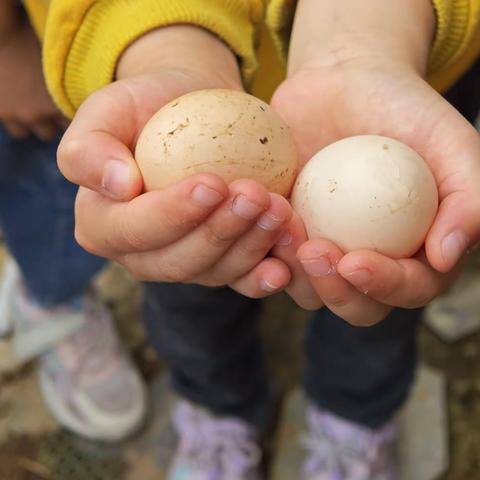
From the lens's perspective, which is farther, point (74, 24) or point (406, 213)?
point (74, 24)

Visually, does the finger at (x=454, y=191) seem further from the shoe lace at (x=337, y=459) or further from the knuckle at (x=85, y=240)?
the shoe lace at (x=337, y=459)

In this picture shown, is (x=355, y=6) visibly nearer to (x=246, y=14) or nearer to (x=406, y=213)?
(x=246, y=14)

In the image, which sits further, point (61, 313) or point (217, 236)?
point (61, 313)

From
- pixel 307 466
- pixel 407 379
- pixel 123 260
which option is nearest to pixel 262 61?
pixel 123 260

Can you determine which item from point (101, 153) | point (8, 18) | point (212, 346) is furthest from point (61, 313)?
point (101, 153)

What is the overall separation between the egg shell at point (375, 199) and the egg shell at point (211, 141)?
0.22 ft

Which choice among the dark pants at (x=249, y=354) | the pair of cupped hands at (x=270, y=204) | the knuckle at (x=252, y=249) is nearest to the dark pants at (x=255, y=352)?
the dark pants at (x=249, y=354)

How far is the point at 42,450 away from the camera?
147cm

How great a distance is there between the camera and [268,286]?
747 millimetres

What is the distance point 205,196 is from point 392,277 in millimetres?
208

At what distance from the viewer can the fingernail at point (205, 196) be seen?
646 millimetres

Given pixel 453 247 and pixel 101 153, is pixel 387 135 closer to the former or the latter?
pixel 453 247

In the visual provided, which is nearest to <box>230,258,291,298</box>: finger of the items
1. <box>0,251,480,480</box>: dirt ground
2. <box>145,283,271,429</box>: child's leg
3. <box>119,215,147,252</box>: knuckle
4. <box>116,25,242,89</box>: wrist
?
<box>119,215,147,252</box>: knuckle

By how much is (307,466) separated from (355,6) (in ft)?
2.82
